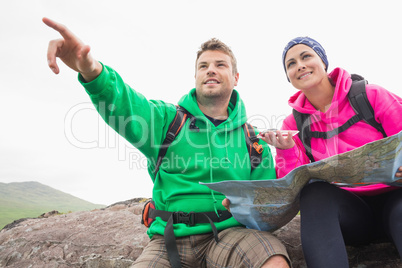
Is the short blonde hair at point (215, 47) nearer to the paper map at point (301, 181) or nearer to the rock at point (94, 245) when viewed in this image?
the paper map at point (301, 181)

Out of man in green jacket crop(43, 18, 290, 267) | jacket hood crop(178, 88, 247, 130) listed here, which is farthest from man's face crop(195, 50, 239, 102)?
jacket hood crop(178, 88, 247, 130)

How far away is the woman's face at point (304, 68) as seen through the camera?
336 centimetres

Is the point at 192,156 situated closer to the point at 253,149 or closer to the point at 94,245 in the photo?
the point at 253,149

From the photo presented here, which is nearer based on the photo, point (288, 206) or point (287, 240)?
point (288, 206)

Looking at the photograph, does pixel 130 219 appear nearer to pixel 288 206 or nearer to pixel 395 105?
pixel 288 206

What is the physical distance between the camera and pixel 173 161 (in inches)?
131

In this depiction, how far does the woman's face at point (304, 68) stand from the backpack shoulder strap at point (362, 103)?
410 mm

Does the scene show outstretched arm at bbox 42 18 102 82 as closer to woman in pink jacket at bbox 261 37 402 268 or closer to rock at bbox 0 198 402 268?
woman in pink jacket at bbox 261 37 402 268

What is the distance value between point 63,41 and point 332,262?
273cm

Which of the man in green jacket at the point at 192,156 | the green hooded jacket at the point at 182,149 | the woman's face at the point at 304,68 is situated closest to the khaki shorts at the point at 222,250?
the man in green jacket at the point at 192,156

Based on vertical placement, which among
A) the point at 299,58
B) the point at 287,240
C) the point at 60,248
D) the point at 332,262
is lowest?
the point at 60,248

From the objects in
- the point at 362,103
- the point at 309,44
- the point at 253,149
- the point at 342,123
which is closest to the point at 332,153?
the point at 342,123

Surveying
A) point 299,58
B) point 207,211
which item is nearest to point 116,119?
point 207,211

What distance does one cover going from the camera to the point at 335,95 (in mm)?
3193
